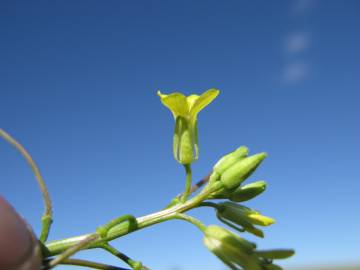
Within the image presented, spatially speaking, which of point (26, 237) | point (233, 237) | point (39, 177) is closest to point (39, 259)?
point (26, 237)

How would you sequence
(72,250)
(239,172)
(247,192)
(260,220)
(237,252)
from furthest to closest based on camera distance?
(247,192)
(239,172)
(260,220)
(237,252)
(72,250)

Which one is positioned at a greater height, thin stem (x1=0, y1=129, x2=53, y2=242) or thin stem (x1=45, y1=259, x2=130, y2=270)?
thin stem (x1=0, y1=129, x2=53, y2=242)

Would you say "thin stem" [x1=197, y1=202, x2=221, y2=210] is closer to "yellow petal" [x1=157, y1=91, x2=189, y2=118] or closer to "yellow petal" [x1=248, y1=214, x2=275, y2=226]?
"yellow petal" [x1=248, y1=214, x2=275, y2=226]

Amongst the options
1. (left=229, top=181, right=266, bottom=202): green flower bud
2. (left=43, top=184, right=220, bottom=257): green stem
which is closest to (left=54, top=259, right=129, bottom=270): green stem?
(left=43, top=184, right=220, bottom=257): green stem

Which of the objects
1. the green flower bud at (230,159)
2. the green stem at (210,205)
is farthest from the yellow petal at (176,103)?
the green stem at (210,205)

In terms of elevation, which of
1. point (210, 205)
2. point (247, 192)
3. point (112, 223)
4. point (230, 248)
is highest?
point (247, 192)

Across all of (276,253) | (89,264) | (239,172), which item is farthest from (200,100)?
(89,264)

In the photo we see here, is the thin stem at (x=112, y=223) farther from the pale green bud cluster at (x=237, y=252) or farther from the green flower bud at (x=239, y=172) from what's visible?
the green flower bud at (x=239, y=172)

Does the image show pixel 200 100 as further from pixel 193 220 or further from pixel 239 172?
pixel 193 220
